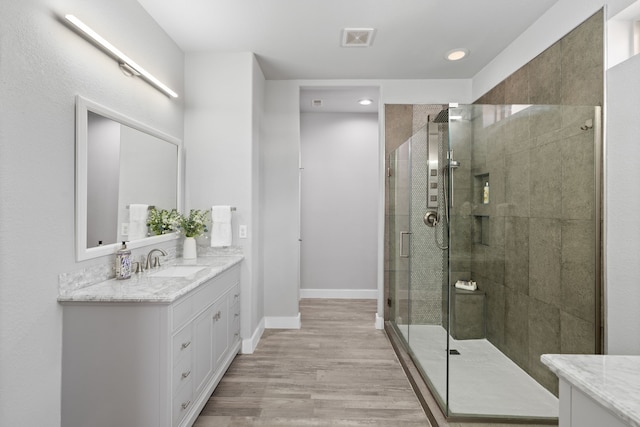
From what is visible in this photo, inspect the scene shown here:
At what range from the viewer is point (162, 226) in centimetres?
252

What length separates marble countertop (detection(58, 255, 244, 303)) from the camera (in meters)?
1.58

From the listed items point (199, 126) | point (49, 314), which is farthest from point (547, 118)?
point (49, 314)

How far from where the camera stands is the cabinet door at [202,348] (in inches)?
75.0

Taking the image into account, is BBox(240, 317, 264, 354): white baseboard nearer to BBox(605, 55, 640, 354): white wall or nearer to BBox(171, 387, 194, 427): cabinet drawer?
BBox(171, 387, 194, 427): cabinet drawer

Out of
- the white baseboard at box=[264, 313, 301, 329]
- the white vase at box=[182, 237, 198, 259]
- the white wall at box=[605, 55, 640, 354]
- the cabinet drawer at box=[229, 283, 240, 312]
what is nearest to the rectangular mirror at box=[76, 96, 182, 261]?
the white vase at box=[182, 237, 198, 259]

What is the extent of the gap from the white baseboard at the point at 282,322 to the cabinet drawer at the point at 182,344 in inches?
69.9

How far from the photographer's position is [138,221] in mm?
2248

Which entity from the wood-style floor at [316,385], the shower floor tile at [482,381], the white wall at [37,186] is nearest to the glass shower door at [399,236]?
the wood-style floor at [316,385]

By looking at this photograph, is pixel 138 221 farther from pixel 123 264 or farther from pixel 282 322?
pixel 282 322

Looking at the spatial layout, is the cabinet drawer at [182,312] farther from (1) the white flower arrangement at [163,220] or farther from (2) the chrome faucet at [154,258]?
(1) the white flower arrangement at [163,220]

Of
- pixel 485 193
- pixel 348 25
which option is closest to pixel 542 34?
pixel 485 193

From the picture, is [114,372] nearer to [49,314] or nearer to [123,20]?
[49,314]

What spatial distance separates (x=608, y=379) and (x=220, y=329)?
6.98ft

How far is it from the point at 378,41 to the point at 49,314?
9.41 ft
